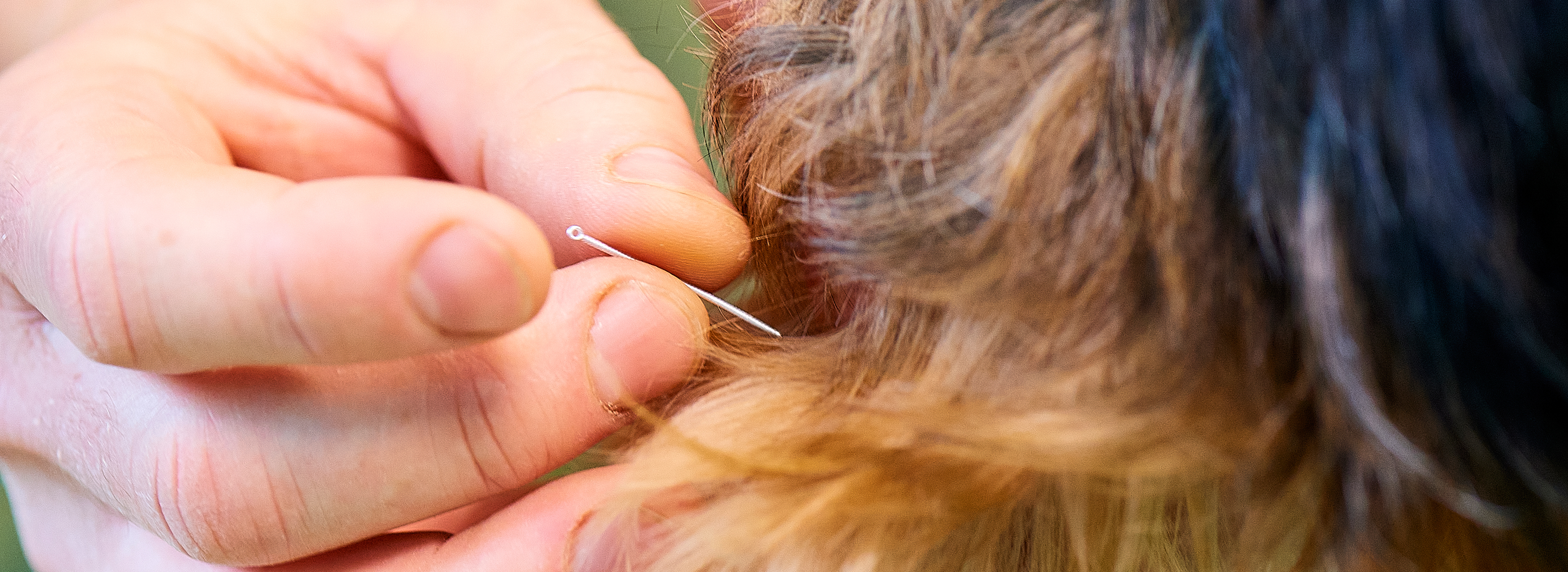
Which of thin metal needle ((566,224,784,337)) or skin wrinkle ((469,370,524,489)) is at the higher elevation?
thin metal needle ((566,224,784,337))

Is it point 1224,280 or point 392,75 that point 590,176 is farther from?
point 1224,280

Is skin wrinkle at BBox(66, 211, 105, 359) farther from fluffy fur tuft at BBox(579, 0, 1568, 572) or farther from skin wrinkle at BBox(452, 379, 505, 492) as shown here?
fluffy fur tuft at BBox(579, 0, 1568, 572)

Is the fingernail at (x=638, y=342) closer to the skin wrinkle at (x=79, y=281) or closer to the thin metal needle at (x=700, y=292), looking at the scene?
the thin metal needle at (x=700, y=292)

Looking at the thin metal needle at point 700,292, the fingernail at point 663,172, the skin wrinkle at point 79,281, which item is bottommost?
the thin metal needle at point 700,292

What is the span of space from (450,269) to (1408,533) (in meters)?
0.37

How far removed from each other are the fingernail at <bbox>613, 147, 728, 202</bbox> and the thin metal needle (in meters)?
0.04

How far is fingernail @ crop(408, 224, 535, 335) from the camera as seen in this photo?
0.38m

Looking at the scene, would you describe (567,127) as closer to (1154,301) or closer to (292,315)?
(292,315)

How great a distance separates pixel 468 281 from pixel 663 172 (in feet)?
0.65

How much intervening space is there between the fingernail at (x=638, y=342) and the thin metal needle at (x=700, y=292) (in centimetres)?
3

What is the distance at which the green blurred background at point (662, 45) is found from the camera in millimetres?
673

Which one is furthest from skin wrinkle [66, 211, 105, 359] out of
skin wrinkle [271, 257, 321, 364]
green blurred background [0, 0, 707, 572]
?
green blurred background [0, 0, 707, 572]

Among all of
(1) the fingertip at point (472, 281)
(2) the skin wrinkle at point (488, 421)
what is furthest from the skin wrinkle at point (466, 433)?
(1) the fingertip at point (472, 281)

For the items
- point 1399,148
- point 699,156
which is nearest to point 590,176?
point 699,156
